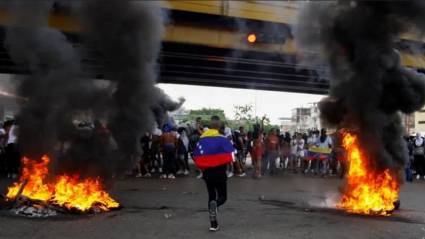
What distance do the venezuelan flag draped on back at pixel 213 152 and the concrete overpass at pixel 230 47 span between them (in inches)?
95.4

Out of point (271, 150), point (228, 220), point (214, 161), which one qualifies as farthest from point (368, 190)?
point (271, 150)

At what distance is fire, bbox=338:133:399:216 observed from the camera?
8.73 m

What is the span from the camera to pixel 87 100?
830 centimetres

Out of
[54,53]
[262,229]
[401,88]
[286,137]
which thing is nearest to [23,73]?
[54,53]

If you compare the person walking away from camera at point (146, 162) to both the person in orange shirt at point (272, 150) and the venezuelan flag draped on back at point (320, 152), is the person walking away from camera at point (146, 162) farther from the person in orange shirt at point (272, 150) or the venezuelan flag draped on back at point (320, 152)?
the venezuelan flag draped on back at point (320, 152)

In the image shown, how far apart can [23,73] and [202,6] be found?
645 centimetres

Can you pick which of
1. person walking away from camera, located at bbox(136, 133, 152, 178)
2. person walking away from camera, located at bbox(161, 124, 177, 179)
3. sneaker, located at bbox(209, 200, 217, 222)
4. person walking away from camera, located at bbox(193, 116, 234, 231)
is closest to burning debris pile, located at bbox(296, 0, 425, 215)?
person walking away from camera, located at bbox(193, 116, 234, 231)

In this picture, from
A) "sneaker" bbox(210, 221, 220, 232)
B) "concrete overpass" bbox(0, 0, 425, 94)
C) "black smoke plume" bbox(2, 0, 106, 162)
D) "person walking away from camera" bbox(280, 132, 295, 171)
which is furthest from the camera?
"person walking away from camera" bbox(280, 132, 295, 171)

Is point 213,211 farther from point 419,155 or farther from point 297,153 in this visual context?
point 297,153

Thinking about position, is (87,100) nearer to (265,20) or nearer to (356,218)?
(356,218)

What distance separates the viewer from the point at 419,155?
55.4ft

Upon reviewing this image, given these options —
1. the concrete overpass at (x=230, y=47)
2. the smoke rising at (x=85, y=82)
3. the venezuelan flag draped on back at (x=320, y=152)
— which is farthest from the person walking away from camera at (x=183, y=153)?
the smoke rising at (x=85, y=82)

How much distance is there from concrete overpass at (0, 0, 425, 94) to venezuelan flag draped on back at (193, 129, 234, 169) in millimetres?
2423

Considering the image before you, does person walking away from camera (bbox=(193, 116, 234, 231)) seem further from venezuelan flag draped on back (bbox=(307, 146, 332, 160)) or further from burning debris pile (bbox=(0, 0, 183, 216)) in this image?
venezuelan flag draped on back (bbox=(307, 146, 332, 160))
